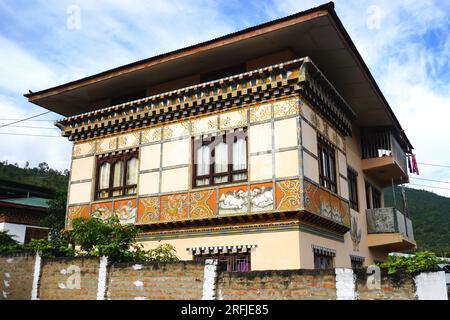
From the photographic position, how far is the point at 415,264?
316 inches

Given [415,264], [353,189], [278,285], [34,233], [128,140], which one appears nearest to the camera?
[415,264]

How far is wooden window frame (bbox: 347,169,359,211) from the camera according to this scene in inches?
705

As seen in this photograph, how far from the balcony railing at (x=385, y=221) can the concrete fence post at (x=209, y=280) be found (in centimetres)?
1107

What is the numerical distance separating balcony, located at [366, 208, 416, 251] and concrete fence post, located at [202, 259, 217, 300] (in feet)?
35.9

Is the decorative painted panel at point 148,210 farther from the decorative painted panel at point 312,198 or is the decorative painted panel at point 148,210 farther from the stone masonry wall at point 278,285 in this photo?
the stone masonry wall at point 278,285

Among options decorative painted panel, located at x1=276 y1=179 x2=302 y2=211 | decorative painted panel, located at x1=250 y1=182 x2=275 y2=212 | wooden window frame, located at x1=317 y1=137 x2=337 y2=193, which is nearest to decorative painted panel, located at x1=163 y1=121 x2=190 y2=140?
decorative painted panel, located at x1=250 y1=182 x2=275 y2=212

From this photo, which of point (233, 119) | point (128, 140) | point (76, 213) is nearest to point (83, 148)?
point (128, 140)

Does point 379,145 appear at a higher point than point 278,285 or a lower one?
higher

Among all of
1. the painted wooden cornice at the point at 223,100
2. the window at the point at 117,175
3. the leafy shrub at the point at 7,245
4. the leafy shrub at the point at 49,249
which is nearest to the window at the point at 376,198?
the painted wooden cornice at the point at 223,100

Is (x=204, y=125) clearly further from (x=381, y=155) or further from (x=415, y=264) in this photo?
(x=381, y=155)

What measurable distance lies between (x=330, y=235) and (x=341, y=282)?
20.7 feet

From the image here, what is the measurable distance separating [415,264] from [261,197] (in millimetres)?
5654

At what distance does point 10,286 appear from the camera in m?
13.3

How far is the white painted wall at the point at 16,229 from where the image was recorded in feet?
80.1
